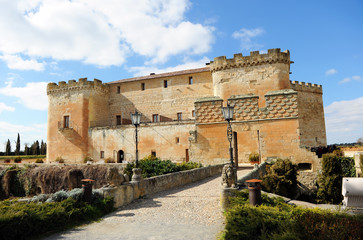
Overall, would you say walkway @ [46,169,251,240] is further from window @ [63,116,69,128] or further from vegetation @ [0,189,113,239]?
window @ [63,116,69,128]

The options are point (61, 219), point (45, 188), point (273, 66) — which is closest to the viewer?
point (61, 219)

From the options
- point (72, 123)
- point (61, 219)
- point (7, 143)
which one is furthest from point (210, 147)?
point (7, 143)

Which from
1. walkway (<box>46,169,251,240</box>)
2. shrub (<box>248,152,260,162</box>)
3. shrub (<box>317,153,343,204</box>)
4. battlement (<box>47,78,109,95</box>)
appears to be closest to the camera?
walkway (<box>46,169,251,240</box>)

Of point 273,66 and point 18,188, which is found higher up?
point 273,66

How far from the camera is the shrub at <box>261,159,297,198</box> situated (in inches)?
422

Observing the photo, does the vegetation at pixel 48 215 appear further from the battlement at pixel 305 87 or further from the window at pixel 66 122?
the battlement at pixel 305 87

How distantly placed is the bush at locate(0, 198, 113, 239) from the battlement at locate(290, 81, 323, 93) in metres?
25.5

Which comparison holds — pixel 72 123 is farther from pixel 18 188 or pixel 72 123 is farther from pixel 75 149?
pixel 18 188

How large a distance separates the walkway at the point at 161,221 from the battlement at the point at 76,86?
23941mm

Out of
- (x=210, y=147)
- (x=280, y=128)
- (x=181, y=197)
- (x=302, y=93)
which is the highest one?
(x=302, y=93)

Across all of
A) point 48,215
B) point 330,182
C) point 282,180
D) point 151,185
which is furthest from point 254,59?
point 48,215

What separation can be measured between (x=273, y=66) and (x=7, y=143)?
50.4 metres

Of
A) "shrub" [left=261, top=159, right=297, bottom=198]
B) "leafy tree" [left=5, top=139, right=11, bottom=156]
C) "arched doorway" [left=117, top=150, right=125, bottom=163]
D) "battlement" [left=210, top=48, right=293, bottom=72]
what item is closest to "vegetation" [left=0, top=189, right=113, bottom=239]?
"shrub" [left=261, top=159, right=297, bottom=198]

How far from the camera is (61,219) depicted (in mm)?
5895
